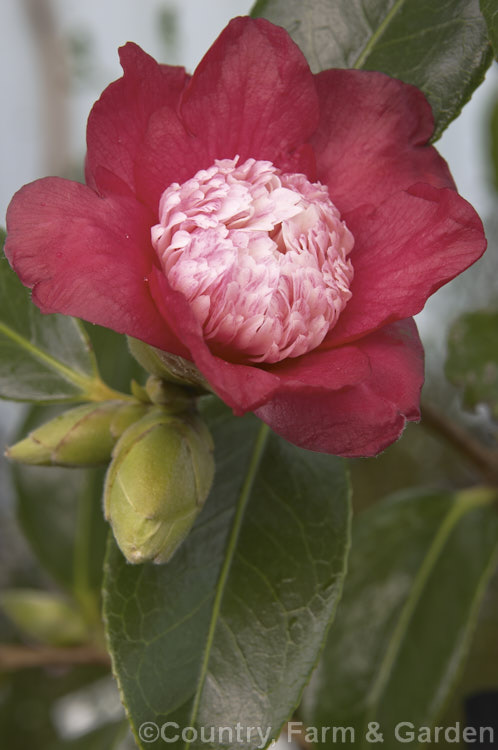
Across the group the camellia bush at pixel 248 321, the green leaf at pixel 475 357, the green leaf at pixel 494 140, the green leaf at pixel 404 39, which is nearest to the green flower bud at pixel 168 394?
the camellia bush at pixel 248 321

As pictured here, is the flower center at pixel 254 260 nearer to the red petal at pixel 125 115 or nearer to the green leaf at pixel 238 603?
the red petal at pixel 125 115

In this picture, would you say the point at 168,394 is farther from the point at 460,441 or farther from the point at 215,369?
the point at 460,441

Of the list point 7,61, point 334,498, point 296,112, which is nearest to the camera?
point 296,112

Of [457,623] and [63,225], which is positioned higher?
[63,225]

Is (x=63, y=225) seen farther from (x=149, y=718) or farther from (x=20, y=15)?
(x=20, y=15)

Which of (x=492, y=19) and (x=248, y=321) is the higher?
(x=492, y=19)

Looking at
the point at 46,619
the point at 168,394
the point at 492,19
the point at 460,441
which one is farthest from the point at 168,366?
the point at 46,619

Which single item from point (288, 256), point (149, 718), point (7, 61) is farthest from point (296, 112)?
point (7, 61)
